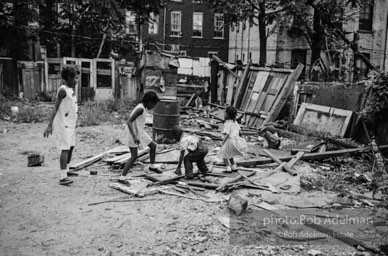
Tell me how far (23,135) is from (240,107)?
796cm

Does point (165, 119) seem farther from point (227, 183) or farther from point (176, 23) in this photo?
point (176, 23)

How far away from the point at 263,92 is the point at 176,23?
82.7 feet

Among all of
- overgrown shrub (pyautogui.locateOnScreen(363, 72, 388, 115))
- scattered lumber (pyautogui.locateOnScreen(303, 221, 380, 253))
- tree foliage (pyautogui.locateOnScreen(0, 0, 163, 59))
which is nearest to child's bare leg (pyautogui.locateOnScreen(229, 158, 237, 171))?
scattered lumber (pyautogui.locateOnScreen(303, 221, 380, 253))

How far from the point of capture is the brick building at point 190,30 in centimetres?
3588

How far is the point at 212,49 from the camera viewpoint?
36.6 m

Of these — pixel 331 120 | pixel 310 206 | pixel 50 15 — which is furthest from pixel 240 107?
pixel 50 15

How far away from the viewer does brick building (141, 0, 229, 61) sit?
35.9 meters

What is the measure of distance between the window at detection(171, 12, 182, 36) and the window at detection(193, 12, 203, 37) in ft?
4.94

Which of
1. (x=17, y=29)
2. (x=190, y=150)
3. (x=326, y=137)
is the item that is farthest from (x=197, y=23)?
(x=190, y=150)

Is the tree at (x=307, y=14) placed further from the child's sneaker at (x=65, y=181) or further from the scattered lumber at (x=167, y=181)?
the child's sneaker at (x=65, y=181)

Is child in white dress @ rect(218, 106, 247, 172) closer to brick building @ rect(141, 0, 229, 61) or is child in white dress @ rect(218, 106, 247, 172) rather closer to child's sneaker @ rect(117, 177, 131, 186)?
child's sneaker @ rect(117, 177, 131, 186)

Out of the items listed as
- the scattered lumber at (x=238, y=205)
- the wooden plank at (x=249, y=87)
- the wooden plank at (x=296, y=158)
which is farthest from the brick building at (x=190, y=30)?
the scattered lumber at (x=238, y=205)

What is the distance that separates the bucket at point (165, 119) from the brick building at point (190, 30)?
89.0 feet

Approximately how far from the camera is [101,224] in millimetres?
4523
